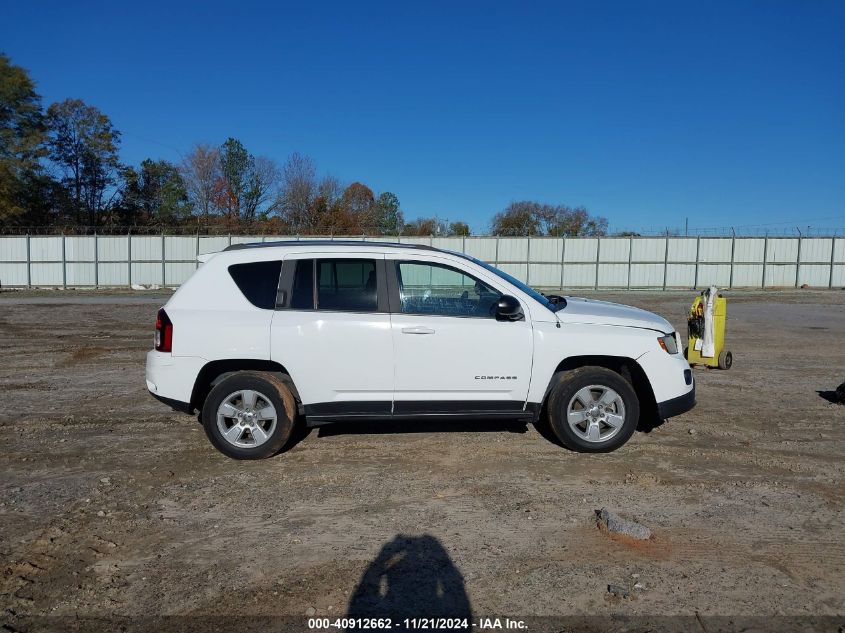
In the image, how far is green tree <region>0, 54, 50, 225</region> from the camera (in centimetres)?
4484

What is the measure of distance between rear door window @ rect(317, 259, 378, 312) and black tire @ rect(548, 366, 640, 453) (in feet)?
5.95

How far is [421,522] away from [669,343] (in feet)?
9.70

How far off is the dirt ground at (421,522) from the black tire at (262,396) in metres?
0.15

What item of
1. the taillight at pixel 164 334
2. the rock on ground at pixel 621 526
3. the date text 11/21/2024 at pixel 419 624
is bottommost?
the date text 11/21/2024 at pixel 419 624

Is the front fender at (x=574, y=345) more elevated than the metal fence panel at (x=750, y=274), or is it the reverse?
the metal fence panel at (x=750, y=274)

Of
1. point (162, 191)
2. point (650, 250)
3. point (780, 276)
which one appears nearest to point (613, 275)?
point (650, 250)

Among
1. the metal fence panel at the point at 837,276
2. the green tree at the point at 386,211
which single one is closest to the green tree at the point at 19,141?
the green tree at the point at 386,211

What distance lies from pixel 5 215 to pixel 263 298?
48424 millimetres

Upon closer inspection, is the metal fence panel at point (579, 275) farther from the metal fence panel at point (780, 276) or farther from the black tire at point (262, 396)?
the black tire at point (262, 396)

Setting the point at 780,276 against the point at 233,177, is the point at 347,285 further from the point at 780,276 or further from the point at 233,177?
the point at 233,177

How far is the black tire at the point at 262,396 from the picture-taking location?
5.47m

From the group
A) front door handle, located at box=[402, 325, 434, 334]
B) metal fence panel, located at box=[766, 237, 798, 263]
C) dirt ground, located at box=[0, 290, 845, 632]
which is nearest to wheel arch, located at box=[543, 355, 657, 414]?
dirt ground, located at box=[0, 290, 845, 632]

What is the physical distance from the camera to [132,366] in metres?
10.6

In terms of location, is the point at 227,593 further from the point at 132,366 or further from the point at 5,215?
the point at 5,215
